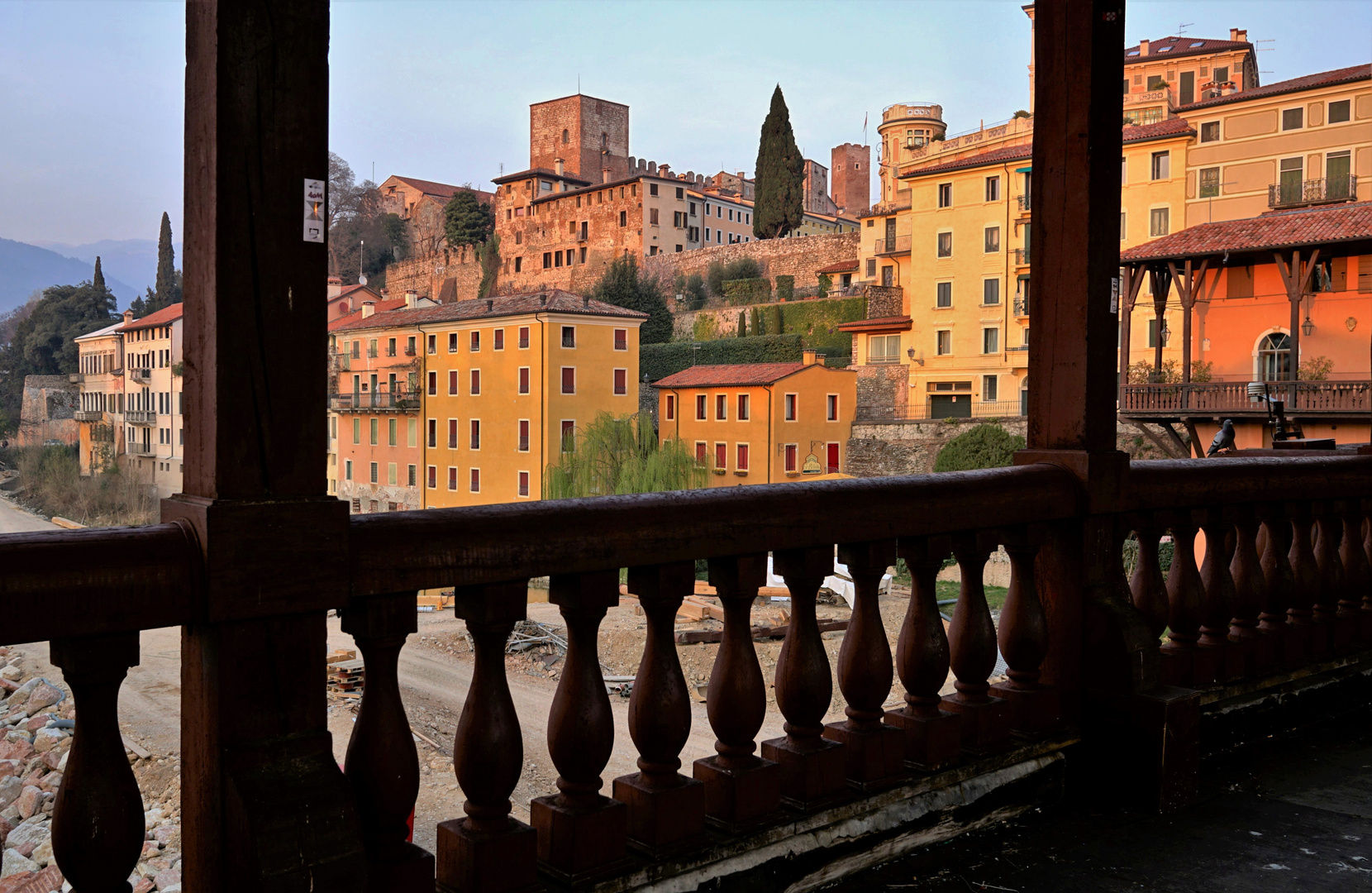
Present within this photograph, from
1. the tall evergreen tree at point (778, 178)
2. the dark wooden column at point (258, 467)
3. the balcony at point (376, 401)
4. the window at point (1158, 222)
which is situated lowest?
the dark wooden column at point (258, 467)

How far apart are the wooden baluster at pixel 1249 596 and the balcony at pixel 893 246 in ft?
118

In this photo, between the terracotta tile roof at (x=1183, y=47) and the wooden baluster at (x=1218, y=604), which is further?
the terracotta tile roof at (x=1183, y=47)

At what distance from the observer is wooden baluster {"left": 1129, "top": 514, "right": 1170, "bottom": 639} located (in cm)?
245

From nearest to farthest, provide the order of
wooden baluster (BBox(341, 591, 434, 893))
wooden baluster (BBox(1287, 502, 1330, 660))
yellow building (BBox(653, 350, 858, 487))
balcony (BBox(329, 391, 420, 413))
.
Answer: wooden baluster (BBox(341, 591, 434, 893)) < wooden baluster (BBox(1287, 502, 1330, 660)) < yellow building (BBox(653, 350, 858, 487)) < balcony (BBox(329, 391, 420, 413))

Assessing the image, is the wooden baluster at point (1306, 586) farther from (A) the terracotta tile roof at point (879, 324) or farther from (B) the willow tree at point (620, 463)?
(A) the terracotta tile roof at point (879, 324)

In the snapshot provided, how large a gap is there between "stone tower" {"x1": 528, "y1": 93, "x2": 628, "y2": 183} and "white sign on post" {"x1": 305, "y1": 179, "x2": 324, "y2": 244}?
239 ft

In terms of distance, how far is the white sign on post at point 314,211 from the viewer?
118cm

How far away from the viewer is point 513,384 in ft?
124

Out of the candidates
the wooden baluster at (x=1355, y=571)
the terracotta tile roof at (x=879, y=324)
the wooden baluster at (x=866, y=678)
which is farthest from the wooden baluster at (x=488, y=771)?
the terracotta tile roof at (x=879, y=324)

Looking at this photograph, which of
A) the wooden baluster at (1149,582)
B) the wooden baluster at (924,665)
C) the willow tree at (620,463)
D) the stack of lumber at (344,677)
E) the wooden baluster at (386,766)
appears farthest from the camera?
the willow tree at (620,463)

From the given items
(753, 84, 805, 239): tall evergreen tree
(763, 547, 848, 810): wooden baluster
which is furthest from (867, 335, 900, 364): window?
(763, 547, 848, 810): wooden baluster

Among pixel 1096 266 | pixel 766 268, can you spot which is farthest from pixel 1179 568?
pixel 766 268

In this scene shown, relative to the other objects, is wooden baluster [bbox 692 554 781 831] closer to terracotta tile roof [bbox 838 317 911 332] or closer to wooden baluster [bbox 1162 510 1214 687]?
wooden baluster [bbox 1162 510 1214 687]

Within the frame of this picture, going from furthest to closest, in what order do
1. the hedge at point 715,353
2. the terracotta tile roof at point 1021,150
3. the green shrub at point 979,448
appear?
the hedge at point 715,353 → the terracotta tile roof at point 1021,150 → the green shrub at point 979,448
